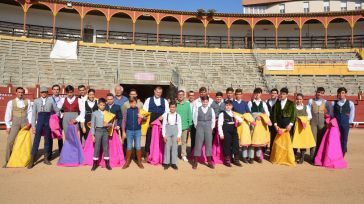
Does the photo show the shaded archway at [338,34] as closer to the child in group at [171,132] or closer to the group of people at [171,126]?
the group of people at [171,126]

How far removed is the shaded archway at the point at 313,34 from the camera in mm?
25234

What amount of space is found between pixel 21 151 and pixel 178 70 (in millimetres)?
14721

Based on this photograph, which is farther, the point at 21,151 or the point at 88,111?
the point at 88,111

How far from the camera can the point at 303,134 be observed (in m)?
5.92

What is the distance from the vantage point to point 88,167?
5336 millimetres

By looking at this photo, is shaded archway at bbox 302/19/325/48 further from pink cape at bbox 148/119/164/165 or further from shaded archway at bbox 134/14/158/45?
pink cape at bbox 148/119/164/165

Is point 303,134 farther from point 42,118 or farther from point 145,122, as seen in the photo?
point 42,118

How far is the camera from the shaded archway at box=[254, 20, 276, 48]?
25641mm

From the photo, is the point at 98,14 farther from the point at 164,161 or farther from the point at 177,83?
the point at 164,161

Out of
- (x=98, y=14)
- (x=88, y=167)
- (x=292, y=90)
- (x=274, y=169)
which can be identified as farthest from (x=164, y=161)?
(x=98, y=14)

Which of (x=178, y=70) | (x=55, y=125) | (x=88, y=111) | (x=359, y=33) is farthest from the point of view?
(x=359, y=33)

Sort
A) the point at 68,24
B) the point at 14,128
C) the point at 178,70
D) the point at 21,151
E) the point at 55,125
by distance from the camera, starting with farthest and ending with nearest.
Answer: the point at 68,24 → the point at 178,70 → the point at 55,125 → the point at 14,128 → the point at 21,151

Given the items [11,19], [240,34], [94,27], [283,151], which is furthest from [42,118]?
[240,34]

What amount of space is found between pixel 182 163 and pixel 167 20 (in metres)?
21.0
